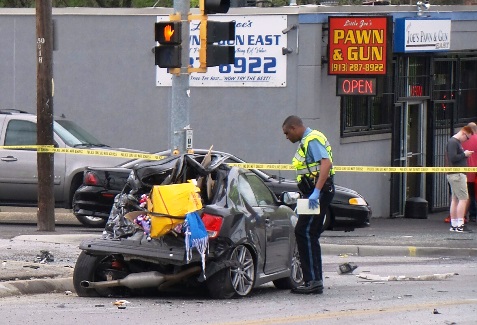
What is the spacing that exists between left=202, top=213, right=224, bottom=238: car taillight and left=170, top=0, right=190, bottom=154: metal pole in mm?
3747

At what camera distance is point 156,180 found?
35.3 ft

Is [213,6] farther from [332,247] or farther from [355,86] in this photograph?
[355,86]

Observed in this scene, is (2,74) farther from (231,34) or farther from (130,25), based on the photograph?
(231,34)

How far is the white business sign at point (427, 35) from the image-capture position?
21.5 meters

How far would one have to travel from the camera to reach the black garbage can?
22531 mm

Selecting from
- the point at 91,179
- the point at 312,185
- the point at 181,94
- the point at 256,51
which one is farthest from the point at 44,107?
the point at 312,185

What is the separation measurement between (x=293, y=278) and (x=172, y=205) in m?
2.26

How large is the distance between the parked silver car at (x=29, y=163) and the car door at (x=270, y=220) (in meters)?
7.23

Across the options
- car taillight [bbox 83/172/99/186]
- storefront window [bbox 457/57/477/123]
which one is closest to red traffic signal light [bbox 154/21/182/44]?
car taillight [bbox 83/172/99/186]

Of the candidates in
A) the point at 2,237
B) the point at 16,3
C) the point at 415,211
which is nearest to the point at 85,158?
the point at 2,237

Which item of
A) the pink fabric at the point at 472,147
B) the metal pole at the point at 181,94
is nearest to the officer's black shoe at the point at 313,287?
the metal pole at the point at 181,94

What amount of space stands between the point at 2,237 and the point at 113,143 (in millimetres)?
6352

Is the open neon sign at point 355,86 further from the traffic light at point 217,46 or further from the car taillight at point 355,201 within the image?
the traffic light at point 217,46

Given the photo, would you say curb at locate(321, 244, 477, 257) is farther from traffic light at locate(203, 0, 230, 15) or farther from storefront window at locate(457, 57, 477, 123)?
storefront window at locate(457, 57, 477, 123)
